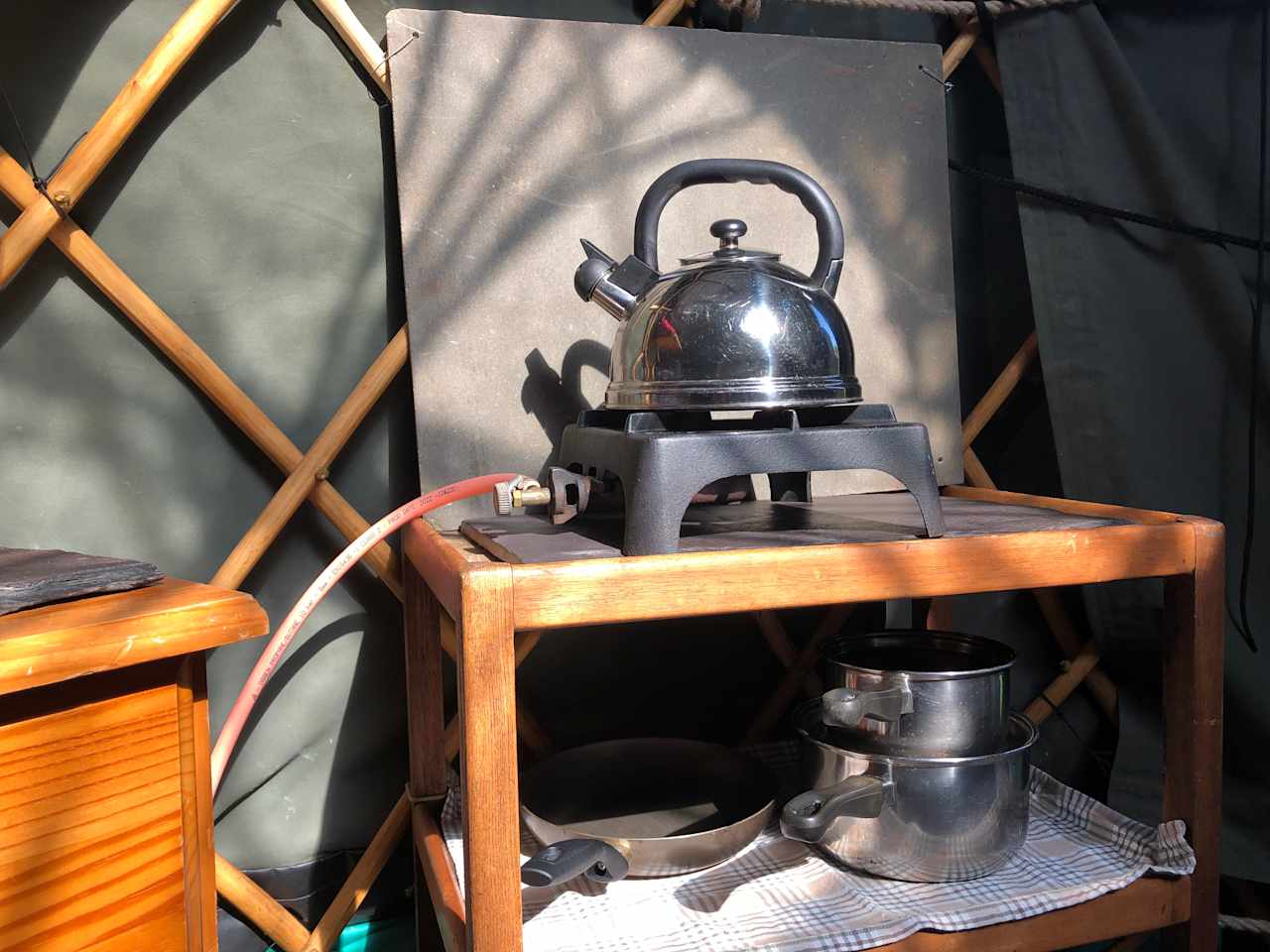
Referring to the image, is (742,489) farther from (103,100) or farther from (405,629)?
(103,100)

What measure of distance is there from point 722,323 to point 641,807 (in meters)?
0.41

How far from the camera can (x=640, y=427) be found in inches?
23.9

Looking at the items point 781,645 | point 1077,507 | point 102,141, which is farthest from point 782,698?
point 102,141

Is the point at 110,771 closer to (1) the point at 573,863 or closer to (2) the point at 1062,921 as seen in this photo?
(1) the point at 573,863

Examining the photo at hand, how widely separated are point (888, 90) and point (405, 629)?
2.35 ft

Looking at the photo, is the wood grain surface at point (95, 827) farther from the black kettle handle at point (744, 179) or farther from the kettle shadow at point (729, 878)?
the black kettle handle at point (744, 179)

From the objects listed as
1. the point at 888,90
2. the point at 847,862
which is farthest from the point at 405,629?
the point at 888,90

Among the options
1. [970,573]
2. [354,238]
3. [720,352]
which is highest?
[354,238]

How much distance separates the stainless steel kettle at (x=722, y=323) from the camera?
0.62 meters

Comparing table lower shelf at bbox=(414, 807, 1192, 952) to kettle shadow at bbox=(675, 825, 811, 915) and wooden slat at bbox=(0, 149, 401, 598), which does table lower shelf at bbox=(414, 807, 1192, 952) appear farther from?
wooden slat at bbox=(0, 149, 401, 598)

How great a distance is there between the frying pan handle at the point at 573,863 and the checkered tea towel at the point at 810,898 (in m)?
0.04

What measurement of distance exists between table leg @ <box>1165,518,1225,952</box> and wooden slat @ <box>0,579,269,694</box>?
598 millimetres

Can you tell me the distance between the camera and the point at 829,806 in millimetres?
622

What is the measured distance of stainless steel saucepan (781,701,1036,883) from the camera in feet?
2.08
